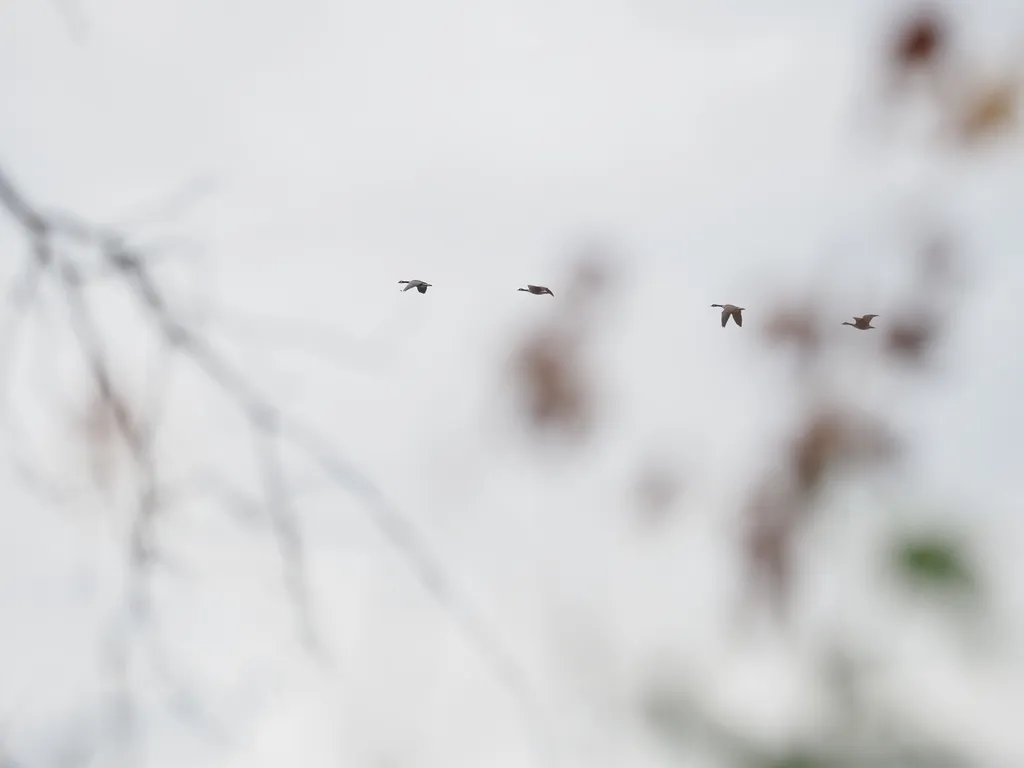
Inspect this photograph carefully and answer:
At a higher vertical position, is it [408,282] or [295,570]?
[408,282]

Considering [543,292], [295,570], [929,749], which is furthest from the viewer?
[295,570]

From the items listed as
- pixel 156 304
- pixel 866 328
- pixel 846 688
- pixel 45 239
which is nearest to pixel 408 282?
pixel 156 304

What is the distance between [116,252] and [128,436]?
349 mm

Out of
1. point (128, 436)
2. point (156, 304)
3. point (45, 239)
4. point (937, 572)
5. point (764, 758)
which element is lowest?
point (764, 758)

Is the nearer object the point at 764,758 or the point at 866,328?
the point at 764,758

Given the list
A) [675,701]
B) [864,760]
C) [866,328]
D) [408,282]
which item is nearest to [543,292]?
[408,282]

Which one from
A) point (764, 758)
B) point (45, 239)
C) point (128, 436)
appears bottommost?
point (764, 758)

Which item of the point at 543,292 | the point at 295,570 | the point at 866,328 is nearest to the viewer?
the point at 543,292

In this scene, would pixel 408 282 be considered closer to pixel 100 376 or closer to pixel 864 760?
pixel 100 376

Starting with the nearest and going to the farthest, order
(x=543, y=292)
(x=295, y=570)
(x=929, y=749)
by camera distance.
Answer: (x=929, y=749) → (x=543, y=292) → (x=295, y=570)

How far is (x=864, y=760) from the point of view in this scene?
0.95 meters

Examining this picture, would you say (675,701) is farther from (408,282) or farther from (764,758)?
(408,282)

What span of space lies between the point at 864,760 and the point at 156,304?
1399 millimetres

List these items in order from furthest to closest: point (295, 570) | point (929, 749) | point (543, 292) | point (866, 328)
Answer: point (866, 328) < point (295, 570) < point (543, 292) < point (929, 749)
